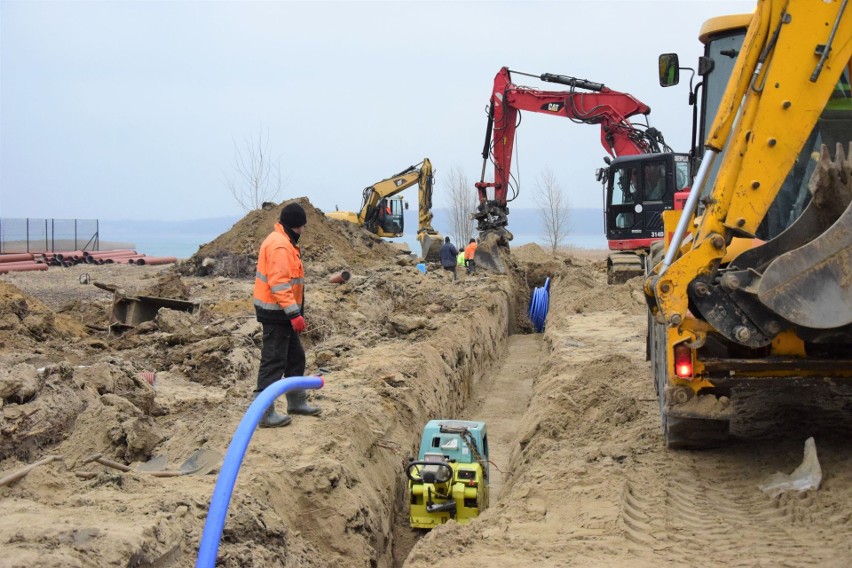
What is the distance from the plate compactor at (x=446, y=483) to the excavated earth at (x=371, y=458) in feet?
0.93

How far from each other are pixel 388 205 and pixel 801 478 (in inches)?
1033

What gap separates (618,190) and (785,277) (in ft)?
47.1

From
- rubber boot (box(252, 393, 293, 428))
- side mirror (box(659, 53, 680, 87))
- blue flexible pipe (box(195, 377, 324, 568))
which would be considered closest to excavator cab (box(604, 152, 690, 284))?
side mirror (box(659, 53, 680, 87))

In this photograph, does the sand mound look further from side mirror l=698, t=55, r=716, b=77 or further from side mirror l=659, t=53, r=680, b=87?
side mirror l=698, t=55, r=716, b=77

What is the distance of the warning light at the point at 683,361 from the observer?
17.7 feet

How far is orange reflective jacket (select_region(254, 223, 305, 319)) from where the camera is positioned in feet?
22.0

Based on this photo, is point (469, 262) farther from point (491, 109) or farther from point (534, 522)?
point (534, 522)

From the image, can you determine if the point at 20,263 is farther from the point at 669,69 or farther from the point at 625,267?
the point at 669,69

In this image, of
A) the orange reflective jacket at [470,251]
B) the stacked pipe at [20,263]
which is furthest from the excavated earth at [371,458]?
the stacked pipe at [20,263]

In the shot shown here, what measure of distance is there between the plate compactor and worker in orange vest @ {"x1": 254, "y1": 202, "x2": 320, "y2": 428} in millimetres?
1204

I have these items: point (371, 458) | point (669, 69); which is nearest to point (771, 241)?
point (669, 69)

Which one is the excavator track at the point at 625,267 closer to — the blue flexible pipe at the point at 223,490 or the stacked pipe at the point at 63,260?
the blue flexible pipe at the point at 223,490

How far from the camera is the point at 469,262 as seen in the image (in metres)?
22.0

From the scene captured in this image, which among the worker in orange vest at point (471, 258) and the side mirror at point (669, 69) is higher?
the side mirror at point (669, 69)
